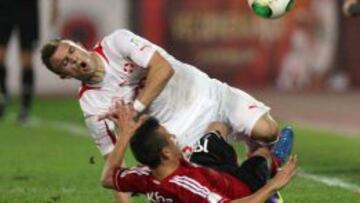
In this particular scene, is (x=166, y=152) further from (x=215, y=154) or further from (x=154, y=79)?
(x=154, y=79)

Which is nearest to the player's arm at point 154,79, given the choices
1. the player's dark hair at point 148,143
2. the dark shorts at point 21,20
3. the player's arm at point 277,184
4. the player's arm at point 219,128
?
the player's arm at point 219,128

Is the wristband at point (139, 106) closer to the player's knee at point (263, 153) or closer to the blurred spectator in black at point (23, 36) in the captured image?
the player's knee at point (263, 153)

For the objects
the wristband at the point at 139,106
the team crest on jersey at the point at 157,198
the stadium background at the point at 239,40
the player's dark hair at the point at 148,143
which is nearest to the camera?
the player's dark hair at the point at 148,143

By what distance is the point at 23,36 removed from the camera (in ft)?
54.9

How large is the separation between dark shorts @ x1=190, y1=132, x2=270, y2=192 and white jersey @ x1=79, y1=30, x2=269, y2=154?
1.00 ft

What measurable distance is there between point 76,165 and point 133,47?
12.5ft

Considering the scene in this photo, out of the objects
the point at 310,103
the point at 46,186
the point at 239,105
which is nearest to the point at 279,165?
the point at 239,105

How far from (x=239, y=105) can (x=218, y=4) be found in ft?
55.2

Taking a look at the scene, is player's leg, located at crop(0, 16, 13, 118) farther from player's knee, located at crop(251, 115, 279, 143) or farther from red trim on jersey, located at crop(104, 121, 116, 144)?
player's knee, located at crop(251, 115, 279, 143)

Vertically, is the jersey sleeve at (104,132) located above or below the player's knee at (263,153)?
below

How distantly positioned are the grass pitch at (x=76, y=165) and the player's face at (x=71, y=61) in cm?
58

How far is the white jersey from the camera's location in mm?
8172

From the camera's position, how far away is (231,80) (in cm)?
2489

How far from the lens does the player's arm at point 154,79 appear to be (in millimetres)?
7883
